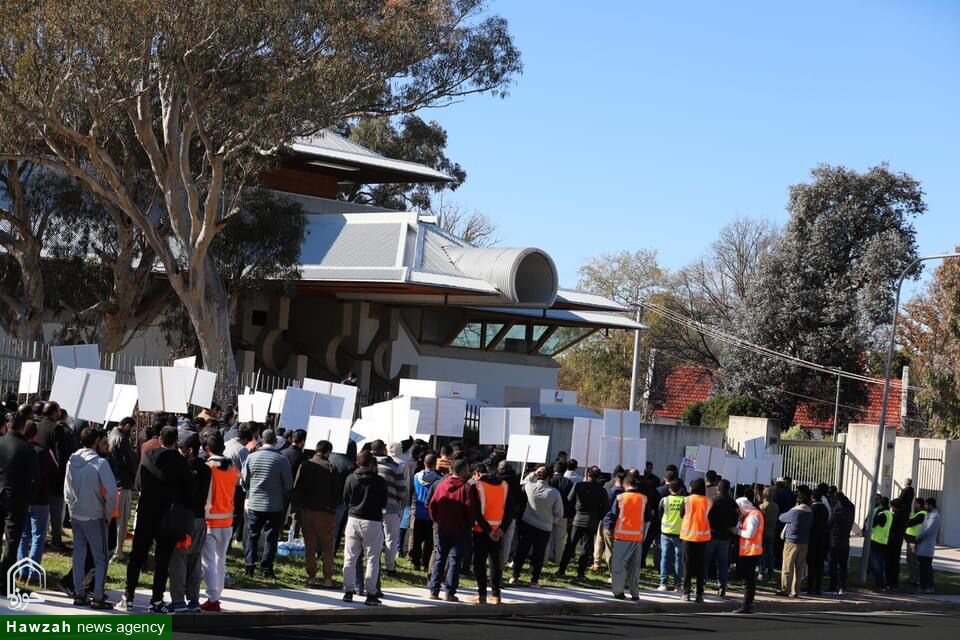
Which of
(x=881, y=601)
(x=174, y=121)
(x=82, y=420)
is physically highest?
(x=174, y=121)

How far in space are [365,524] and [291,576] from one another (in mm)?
1925

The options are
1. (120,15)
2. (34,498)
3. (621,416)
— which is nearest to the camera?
(34,498)

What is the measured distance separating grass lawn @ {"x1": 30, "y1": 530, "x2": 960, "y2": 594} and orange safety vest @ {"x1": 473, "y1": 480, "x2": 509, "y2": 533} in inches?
73.5

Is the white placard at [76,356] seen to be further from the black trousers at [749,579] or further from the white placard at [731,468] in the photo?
the white placard at [731,468]

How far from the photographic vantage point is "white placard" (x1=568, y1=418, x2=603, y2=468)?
21.3m

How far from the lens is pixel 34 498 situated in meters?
13.4

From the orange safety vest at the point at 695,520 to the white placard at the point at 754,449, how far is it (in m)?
6.15

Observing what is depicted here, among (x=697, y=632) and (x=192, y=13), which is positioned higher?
(x=192, y=13)

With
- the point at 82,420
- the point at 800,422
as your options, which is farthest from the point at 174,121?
the point at 800,422

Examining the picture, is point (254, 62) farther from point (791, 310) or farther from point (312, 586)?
point (791, 310)

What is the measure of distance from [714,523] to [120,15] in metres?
14.1

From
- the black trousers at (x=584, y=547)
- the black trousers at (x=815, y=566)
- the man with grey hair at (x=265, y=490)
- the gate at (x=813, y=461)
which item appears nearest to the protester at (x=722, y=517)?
the black trousers at (x=584, y=547)

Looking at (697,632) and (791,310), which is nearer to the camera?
(697,632)

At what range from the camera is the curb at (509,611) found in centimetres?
1331
